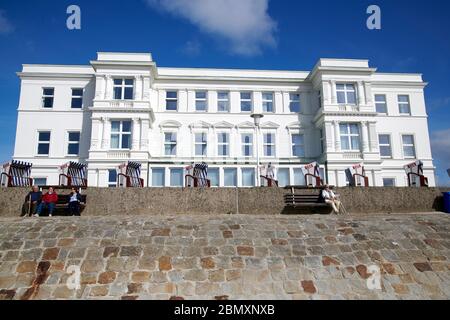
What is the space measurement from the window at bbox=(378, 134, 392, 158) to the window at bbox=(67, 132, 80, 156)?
2608cm

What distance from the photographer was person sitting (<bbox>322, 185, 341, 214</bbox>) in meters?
14.2

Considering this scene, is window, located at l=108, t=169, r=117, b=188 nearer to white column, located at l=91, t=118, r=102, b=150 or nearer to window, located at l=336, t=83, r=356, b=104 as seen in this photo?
white column, located at l=91, t=118, r=102, b=150

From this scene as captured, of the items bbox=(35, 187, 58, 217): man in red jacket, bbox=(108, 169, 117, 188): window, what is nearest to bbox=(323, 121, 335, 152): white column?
bbox=(108, 169, 117, 188): window

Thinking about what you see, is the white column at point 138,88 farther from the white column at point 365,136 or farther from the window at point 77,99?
the white column at point 365,136

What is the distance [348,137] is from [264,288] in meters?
22.9

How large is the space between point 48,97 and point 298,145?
855 inches

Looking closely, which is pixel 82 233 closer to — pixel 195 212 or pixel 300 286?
pixel 195 212

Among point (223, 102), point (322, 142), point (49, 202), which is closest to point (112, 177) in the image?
point (223, 102)

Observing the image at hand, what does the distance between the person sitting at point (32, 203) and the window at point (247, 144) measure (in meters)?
18.6

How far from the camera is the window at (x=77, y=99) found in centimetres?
2962

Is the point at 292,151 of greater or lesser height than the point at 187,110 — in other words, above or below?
below
